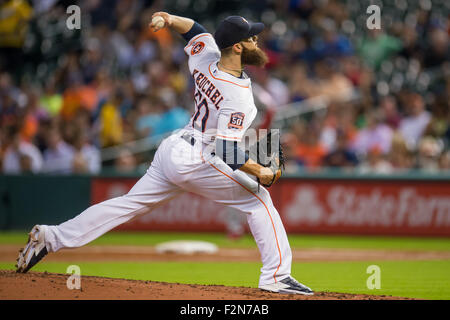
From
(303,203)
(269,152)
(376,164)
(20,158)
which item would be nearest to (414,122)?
(376,164)

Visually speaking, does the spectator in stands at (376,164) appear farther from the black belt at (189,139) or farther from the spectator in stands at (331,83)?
the black belt at (189,139)

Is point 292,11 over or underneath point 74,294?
over

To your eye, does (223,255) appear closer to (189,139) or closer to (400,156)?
(189,139)

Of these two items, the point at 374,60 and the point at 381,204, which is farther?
the point at 374,60

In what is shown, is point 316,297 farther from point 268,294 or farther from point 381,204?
point 381,204

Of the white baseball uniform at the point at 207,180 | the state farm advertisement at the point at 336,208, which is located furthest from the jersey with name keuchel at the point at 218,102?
the state farm advertisement at the point at 336,208

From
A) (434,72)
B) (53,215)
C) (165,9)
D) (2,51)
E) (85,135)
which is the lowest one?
(53,215)
